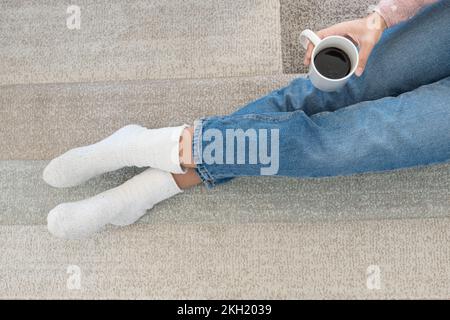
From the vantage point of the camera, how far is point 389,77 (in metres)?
0.84

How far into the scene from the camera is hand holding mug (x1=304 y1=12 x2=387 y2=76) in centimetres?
76

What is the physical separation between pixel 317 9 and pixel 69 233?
2.59 feet

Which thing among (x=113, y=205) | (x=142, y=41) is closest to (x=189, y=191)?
(x=113, y=205)

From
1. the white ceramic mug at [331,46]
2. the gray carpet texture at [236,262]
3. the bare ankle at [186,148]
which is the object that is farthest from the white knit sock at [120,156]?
the white ceramic mug at [331,46]

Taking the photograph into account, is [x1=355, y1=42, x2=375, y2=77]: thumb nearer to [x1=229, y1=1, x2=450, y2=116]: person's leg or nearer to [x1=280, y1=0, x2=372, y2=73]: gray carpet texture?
[x1=229, y1=1, x2=450, y2=116]: person's leg

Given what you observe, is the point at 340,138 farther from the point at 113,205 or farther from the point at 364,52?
the point at 113,205

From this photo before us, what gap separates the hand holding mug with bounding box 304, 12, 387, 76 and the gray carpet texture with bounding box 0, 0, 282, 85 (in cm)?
24

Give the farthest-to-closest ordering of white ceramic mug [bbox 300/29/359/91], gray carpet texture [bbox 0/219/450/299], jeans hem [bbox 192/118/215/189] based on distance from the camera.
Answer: gray carpet texture [bbox 0/219/450/299], jeans hem [bbox 192/118/215/189], white ceramic mug [bbox 300/29/359/91]

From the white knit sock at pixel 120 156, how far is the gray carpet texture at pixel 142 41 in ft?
0.66

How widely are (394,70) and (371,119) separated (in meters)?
0.13

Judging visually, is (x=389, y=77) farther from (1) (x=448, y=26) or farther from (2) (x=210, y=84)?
(2) (x=210, y=84)

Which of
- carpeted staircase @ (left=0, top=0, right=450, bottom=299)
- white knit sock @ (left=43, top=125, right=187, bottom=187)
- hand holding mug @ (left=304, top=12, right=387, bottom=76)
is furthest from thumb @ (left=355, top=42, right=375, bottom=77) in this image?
white knit sock @ (left=43, top=125, right=187, bottom=187)

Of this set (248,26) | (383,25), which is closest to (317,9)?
(248,26)
